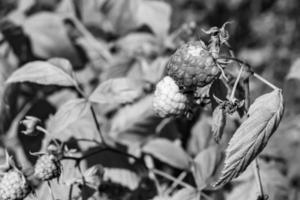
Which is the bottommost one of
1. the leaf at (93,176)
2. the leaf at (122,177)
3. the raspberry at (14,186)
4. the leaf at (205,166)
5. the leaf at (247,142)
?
the leaf at (122,177)

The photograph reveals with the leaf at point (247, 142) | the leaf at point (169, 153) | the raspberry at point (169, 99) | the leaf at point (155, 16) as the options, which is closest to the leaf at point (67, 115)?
the raspberry at point (169, 99)

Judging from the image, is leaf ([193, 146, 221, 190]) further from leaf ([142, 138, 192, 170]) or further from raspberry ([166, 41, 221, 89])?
raspberry ([166, 41, 221, 89])

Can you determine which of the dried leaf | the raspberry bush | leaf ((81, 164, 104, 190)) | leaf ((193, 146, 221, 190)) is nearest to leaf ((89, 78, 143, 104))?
the raspberry bush

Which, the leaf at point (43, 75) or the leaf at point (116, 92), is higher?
the leaf at point (43, 75)

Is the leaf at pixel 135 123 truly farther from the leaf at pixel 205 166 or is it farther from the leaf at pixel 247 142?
the leaf at pixel 247 142

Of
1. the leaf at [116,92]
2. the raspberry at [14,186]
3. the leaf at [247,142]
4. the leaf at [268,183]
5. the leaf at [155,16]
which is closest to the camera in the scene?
the leaf at [247,142]

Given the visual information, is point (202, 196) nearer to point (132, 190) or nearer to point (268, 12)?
point (132, 190)

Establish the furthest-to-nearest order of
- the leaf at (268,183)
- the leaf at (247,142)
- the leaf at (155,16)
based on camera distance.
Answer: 1. the leaf at (155,16)
2. the leaf at (268,183)
3. the leaf at (247,142)

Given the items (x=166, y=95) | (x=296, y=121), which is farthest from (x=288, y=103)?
(x=166, y=95)
